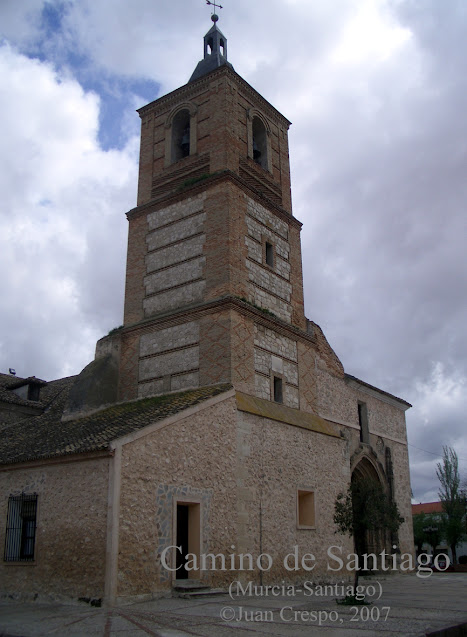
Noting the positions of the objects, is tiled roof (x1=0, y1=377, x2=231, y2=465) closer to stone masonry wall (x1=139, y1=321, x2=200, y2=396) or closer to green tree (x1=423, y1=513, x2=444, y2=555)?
stone masonry wall (x1=139, y1=321, x2=200, y2=396)

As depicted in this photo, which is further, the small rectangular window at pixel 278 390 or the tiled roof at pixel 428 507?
the tiled roof at pixel 428 507

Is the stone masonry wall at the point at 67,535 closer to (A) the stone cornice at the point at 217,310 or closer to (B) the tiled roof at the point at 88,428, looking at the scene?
(B) the tiled roof at the point at 88,428

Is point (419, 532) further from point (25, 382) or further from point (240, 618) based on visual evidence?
point (240, 618)

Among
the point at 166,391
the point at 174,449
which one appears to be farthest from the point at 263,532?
the point at 166,391

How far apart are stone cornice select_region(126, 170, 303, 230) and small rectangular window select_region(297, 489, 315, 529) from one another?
905 centimetres

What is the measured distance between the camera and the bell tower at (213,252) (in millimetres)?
16484

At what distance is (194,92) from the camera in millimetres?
20438

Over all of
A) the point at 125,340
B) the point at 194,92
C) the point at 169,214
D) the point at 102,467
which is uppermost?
the point at 194,92

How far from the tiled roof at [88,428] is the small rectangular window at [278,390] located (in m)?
2.44

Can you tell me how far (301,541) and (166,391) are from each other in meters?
5.37

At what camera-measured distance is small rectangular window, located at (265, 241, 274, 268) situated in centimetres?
1878

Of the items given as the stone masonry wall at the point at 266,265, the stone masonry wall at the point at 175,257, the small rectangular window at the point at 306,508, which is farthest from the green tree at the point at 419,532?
the stone masonry wall at the point at 175,257

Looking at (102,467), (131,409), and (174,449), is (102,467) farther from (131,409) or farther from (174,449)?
(131,409)

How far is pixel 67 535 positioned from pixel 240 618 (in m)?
4.19
